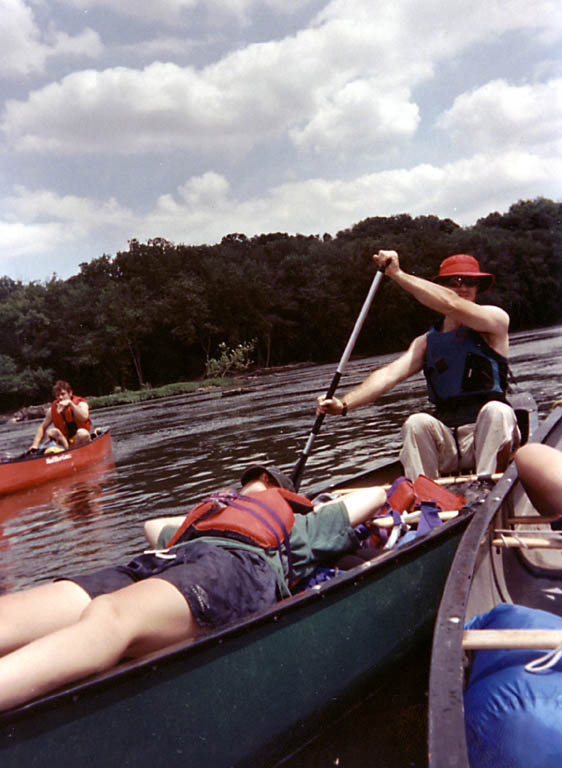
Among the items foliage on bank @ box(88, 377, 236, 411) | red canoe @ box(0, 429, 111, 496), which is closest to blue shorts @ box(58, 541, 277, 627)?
red canoe @ box(0, 429, 111, 496)

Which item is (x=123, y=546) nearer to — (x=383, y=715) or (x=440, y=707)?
(x=383, y=715)

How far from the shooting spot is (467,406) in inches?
174

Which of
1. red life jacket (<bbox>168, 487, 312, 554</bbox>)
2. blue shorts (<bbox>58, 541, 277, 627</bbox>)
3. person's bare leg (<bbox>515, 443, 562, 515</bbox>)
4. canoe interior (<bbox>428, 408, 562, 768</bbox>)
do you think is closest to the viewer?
canoe interior (<bbox>428, 408, 562, 768</bbox>)

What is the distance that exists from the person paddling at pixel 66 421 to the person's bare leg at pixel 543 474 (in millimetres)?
9028

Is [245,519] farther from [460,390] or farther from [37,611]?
[460,390]

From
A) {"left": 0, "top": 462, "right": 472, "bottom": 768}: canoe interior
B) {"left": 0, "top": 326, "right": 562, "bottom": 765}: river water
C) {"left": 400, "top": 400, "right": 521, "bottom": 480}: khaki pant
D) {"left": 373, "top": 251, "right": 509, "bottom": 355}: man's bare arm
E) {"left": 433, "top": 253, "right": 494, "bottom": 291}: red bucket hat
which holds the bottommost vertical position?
{"left": 0, "top": 326, "right": 562, "bottom": 765}: river water

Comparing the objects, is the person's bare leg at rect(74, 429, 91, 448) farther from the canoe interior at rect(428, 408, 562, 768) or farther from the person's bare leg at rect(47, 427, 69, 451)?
the canoe interior at rect(428, 408, 562, 768)

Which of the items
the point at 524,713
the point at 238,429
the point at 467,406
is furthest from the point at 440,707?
the point at 238,429

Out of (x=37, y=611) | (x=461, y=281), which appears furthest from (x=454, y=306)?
(x=37, y=611)

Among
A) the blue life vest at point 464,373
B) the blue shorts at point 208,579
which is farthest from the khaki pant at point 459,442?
the blue shorts at point 208,579

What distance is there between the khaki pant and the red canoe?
709cm

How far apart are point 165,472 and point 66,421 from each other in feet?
7.95

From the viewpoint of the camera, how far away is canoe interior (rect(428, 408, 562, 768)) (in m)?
1.52

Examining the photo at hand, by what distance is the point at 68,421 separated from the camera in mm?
11453
